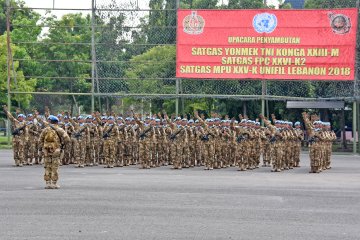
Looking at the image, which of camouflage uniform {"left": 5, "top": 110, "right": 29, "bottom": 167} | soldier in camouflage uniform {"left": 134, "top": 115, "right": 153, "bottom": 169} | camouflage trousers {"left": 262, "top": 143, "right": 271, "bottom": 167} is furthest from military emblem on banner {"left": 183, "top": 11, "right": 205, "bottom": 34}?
camouflage uniform {"left": 5, "top": 110, "right": 29, "bottom": 167}

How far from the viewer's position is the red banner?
121 ft

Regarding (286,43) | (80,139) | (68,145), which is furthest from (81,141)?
(286,43)

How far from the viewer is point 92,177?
2391 centimetres

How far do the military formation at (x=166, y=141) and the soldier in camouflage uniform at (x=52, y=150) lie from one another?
877cm

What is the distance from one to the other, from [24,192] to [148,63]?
1973 cm

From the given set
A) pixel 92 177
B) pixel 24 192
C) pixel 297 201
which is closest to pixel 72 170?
pixel 92 177

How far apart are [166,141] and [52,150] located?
35.0ft

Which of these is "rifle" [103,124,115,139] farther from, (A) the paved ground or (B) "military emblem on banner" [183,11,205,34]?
(B) "military emblem on banner" [183,11,205,34]

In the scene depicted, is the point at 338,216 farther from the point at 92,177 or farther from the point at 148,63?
the point at 148,63

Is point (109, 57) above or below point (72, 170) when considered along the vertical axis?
above

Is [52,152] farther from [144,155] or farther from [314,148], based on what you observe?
[314,148]

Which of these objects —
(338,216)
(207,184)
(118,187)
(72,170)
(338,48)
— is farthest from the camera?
(338,48)

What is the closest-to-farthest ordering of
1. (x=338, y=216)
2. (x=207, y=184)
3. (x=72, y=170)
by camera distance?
(x=338, y=216) → (x=207, y=184) → (x=72, y=170)

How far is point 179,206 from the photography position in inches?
648
